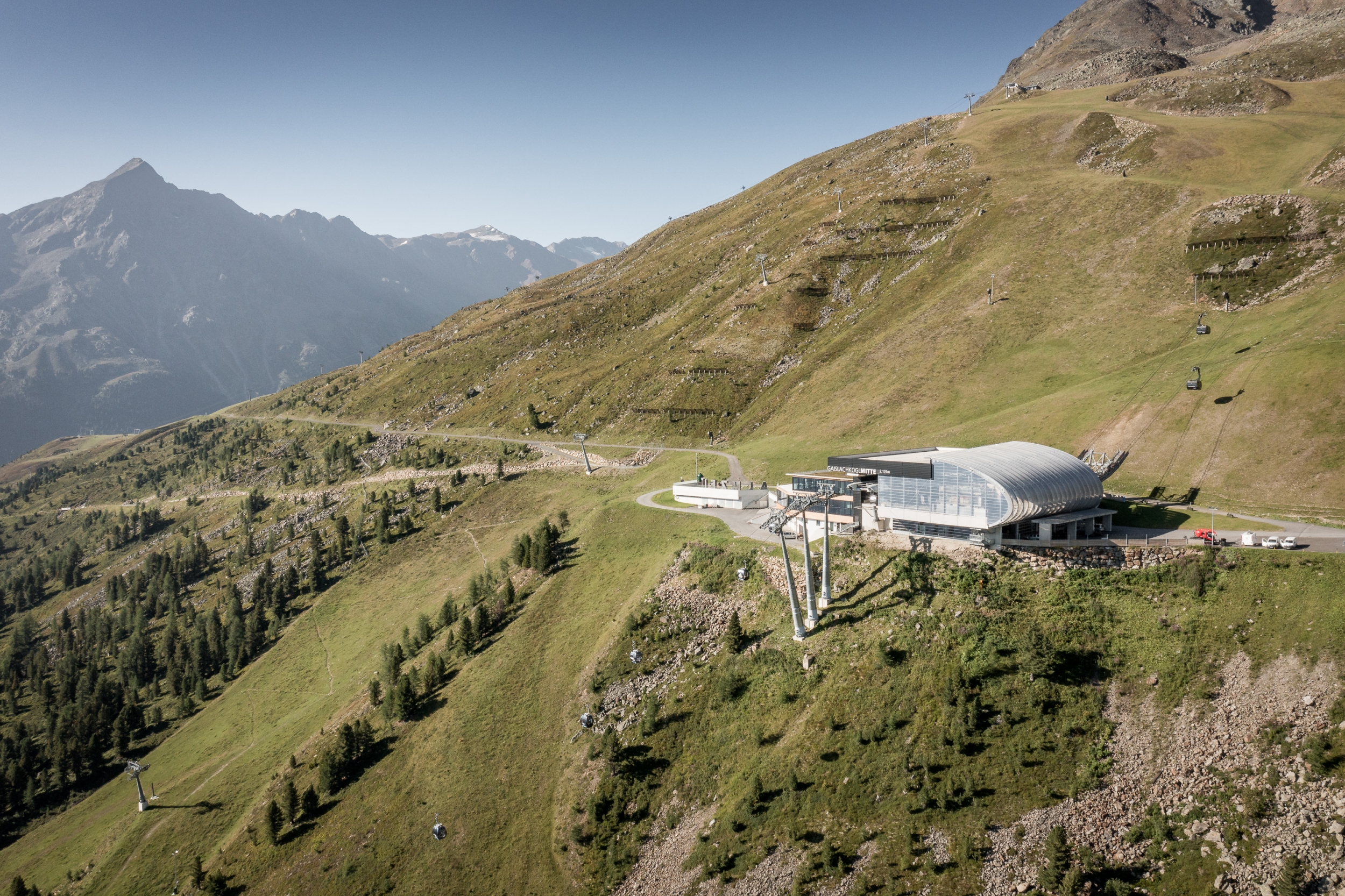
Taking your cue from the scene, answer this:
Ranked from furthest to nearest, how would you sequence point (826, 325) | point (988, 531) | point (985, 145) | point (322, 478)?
point (322, 478)
point (985, 145)
point (826, 325)
point (988, 531)

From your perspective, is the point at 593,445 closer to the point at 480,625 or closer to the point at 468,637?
the point at 480,625

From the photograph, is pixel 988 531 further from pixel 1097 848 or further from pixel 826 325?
pixel 826 325

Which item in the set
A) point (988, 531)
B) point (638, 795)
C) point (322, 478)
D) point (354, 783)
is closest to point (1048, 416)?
point (988, 531)

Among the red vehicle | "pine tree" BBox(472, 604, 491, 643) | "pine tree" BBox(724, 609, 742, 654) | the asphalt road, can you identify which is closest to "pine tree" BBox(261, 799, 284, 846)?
"pine tree" BBox(472, 604, 491, 643)

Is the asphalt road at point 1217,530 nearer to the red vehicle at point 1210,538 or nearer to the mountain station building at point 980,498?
the red vehicle at point 1210,538

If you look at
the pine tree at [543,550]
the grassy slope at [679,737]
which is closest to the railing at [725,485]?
the grassy slope at [679,737]

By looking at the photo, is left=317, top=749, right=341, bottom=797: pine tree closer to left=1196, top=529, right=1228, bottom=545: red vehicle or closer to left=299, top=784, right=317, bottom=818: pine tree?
left=299, top=784, right=317, bottom=818: pine tree

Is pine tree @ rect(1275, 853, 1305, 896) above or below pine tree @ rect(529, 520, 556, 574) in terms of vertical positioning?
below
